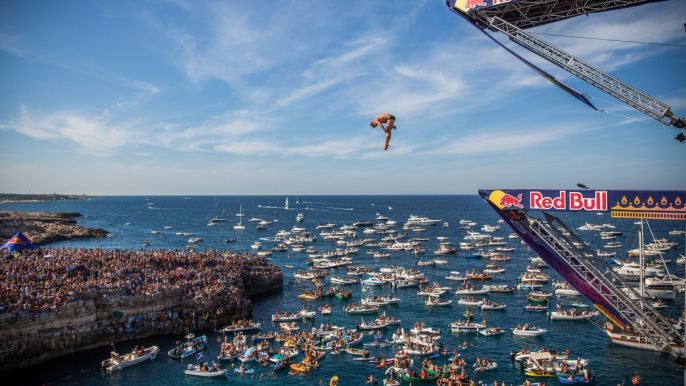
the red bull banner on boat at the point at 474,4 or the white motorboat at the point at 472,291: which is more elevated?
the red bull banner on boat at the point at 474,4

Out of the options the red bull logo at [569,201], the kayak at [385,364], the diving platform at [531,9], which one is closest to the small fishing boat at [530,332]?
→ the kayak at [385,364]

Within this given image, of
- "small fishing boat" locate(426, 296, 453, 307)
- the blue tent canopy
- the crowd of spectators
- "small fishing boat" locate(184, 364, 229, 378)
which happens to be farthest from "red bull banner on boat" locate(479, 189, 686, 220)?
the blue tent canopy

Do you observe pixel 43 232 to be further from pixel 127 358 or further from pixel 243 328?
pixel 127 358

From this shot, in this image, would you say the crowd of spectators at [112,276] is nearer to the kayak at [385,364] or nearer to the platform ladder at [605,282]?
the kayak at [385,364]

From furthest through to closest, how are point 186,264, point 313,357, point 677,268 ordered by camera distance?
point 677,268 → point 186,264 → point 313,357

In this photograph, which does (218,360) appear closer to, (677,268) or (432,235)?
(677,268)

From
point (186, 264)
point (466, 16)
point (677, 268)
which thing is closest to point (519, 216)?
point (466, 16)
